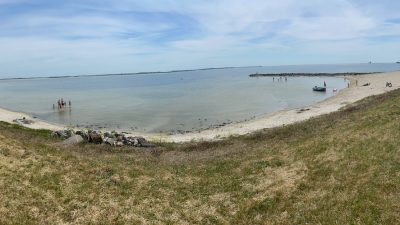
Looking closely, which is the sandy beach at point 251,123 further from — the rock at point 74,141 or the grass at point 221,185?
the grass at point 221,185

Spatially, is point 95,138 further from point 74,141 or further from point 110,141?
point 74,141

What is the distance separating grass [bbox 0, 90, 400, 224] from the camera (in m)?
15.6

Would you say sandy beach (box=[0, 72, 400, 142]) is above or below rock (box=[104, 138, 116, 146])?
below

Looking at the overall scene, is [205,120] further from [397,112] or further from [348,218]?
[348,218]

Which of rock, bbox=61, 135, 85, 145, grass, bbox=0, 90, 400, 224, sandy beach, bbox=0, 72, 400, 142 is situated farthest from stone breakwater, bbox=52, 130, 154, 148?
sandy beach, bbox=0, 72, 400, 142

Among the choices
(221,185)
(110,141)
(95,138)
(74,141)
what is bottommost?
(221,185)

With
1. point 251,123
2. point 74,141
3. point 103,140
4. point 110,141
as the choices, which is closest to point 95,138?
point 103,140

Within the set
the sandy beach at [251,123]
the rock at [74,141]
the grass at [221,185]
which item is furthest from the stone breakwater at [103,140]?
the sandy beach at [251,123]

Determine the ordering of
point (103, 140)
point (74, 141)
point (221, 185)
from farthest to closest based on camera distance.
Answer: point (103, 140), point (74, 141), point (221, 185)

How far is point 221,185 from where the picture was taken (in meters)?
20.6

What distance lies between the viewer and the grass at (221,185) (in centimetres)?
1565

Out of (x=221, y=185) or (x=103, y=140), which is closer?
(x=221, y=185)

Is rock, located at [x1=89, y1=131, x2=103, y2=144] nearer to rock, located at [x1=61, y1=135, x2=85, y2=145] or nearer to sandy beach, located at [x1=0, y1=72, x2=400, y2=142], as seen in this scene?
rock, located at [x1=61, y1=135, x2=85, y2=145]

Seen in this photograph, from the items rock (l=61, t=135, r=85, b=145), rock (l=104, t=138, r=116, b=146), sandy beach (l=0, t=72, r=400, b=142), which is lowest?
sandy beach (l=0, t=72, r=400, b=142)
